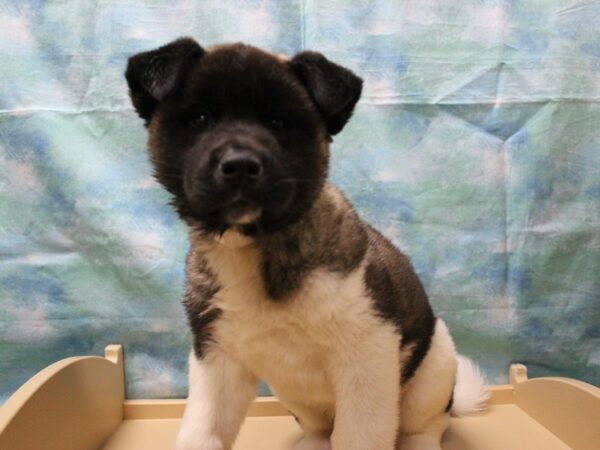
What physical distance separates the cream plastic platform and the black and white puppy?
1.29ft

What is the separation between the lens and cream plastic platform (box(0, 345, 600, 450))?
1560 millimetres

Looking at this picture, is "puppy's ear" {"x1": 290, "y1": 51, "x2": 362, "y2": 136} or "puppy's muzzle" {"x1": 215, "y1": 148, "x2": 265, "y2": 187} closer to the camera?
"puppy's muzzle" {"x1": 215, "y1": 148, "x2": 265, "y2": 187}

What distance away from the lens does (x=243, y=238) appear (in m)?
1.31

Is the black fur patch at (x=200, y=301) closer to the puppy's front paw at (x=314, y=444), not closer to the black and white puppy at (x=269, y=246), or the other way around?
the black and white puppy at (x=269, y=246)

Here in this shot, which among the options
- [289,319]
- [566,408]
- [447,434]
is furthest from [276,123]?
[566,408]

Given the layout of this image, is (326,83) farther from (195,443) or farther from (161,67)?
(195,443)

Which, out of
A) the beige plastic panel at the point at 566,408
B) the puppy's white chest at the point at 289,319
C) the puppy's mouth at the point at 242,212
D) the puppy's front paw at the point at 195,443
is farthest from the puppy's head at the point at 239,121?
the beige plastic panel at the point at 566,408

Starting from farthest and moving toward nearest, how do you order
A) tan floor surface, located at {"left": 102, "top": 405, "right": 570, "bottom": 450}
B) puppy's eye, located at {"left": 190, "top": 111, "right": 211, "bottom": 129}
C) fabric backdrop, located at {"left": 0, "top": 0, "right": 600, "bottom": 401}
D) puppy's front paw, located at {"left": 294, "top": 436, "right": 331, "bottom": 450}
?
fabric backdrop, located at {"left": 0, "top": 0, "right": 600, "bottom": 401}, tan floor surface, located at {"left": 102, "top": 405, "right": 570, "bottom": 450}, puppy's front paw, located at {"left": 294, "top": 436, "right": 331, "bottom": 450}, puppy's eye, located at {"left": 190, "top": 111, "right": 211, "bottom": 129}

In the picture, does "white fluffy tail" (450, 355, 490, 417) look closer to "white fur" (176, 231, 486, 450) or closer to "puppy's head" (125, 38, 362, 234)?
"white fur" (176, 231, 486, 450)

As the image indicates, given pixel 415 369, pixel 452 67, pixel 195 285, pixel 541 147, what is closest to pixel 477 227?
pixel 541 147

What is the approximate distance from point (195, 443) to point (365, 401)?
1.26 feet

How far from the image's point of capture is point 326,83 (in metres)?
1.29

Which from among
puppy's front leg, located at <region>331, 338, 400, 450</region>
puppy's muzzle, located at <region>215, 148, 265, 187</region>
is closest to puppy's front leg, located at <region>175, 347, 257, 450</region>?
puppy's front leg, located at <region>331, 338, 400, 450</region>

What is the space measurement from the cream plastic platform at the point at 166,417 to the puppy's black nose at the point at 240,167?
0.79 metres
